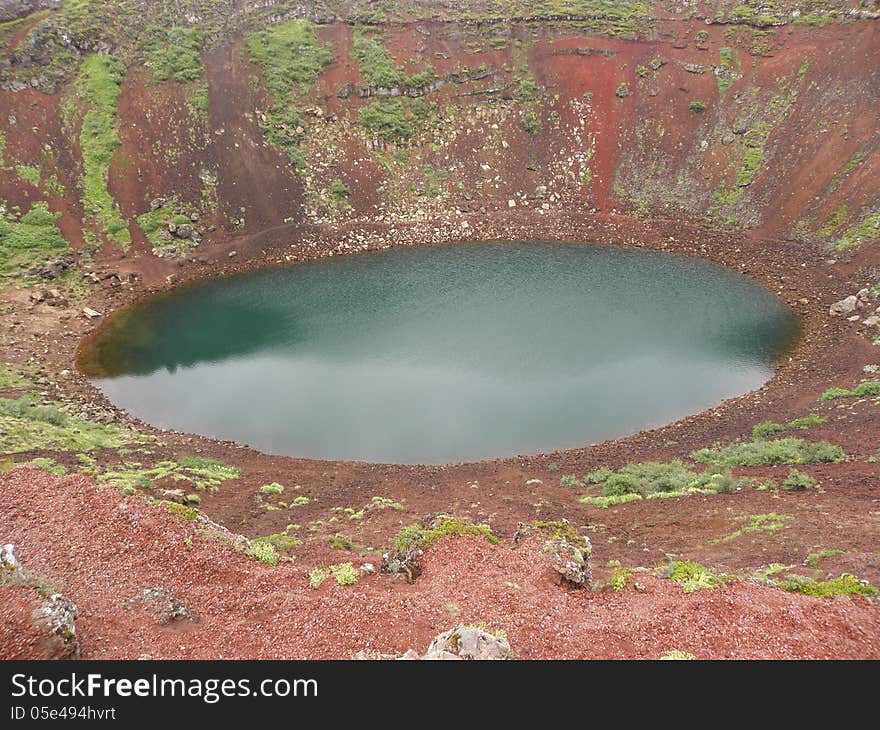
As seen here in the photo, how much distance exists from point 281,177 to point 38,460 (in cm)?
4192

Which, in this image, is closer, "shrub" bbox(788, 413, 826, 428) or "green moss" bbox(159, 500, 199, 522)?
"green moss" bbox(159, 500, 199, 522)

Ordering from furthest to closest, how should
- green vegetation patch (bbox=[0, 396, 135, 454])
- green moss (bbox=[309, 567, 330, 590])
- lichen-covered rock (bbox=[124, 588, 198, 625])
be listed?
green vegetation patch (bbox=[0, 396, 135, 454]) → green moss (bbox=[309, 567, 330, 590]) → lichen-covered rock (bbox=[124, 588, 198, 625])

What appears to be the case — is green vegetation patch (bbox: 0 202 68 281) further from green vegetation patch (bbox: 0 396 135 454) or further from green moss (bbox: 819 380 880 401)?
green moss (bbox: 819 380 880 401)

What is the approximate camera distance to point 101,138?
5441 cm

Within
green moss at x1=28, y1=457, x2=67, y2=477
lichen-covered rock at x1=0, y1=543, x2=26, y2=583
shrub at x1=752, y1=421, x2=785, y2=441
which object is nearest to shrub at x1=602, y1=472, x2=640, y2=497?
shrub at x1=752, y1=421, x2=785, y2=441

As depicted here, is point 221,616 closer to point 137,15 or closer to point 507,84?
point 507,84

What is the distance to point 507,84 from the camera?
65.3 meters

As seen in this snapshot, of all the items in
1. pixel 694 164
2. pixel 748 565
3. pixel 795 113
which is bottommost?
pixel 748 565

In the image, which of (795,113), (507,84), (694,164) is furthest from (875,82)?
(507,84)

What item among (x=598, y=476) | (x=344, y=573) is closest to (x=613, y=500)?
(x=598, y=476)

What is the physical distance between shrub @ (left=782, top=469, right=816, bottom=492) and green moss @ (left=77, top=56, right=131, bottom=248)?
5007cm

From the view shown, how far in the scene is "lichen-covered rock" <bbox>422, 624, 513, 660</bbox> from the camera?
1023cm

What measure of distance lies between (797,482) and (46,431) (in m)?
30.4

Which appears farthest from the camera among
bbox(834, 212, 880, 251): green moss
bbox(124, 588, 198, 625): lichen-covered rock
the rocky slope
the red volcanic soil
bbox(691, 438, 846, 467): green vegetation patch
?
bbox(834, 212, 880, 251): green moss
